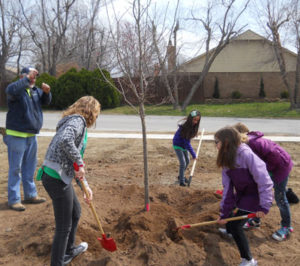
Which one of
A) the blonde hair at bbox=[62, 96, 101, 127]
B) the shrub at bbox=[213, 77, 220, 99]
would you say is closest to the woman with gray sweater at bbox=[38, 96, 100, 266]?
the blonde hair at bbox=[62, 96, 101, 127]

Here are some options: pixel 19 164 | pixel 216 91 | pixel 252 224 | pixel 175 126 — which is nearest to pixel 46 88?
pixel 19 164

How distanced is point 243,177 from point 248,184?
0.31ft

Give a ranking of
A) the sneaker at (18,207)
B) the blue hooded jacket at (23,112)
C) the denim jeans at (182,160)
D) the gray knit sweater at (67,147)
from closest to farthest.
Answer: the gray knit sweater at (67,147) → the blue hooded jacket at (23,112) → the sneaker at (18,207) → the denim jeans at (182,160)

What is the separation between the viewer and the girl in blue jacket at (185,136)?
16.7 ft

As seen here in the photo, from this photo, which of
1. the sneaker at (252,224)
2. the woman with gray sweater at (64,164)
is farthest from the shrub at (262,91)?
the woman with gray sweater at (64,164)

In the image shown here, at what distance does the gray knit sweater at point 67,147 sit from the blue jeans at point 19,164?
73.1 inches

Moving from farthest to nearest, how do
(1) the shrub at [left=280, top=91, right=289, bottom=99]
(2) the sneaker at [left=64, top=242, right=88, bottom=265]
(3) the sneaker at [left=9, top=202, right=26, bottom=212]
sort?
1. (1) the shrub at [left=280, top=91, right=289, bottom=99]
2. (3) the sneaker at [left=9, top=202, right=26, bottom=212]
3. (2) the sneaker at [left=64, top=242, right=88, bottom=265]

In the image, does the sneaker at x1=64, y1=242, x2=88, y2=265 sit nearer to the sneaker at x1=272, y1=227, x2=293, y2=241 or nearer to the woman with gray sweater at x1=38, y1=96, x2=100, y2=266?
the woman with gray sweater at x1=38, y1=96, x2=100, y2=266

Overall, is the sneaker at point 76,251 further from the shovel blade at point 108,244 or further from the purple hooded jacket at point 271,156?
the purple hooded jacket at point 271,156

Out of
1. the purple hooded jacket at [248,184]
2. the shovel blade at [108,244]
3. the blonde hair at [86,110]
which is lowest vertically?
the shovel blade at [108,244]

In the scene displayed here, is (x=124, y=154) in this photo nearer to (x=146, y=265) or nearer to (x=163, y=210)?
(x=163, y=210)

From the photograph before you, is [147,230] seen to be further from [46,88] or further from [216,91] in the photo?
[216,91]

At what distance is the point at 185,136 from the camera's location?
17.1 ft

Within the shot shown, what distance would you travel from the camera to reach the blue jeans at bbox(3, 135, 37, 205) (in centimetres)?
424
